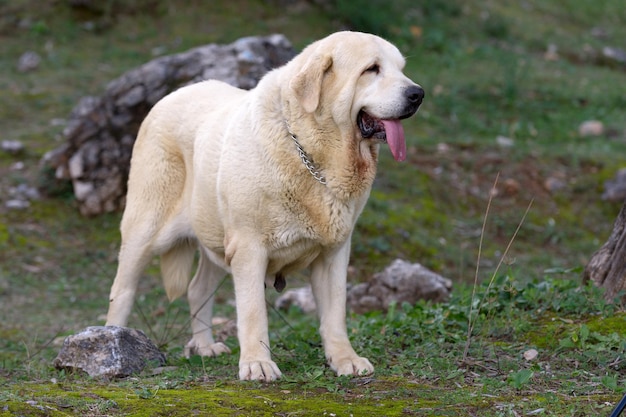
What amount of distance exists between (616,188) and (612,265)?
512 centimetres

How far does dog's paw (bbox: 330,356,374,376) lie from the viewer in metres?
4.51

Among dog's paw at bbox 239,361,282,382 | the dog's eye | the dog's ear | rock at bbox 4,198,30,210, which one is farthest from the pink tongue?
rock at bbox 4,198,30,210

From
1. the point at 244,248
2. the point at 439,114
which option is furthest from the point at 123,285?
the point at 439,114

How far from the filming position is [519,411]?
374 cm

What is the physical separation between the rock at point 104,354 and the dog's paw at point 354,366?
1071 mm

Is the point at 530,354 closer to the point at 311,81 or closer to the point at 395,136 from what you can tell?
the point at 395,136

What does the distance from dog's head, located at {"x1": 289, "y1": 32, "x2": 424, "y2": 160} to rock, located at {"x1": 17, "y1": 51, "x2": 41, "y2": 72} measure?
9.29 m

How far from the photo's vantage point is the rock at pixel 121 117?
30.1ft

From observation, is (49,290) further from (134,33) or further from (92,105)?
(134,33)

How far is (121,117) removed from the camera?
30.4 ft

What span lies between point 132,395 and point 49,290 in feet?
14.1

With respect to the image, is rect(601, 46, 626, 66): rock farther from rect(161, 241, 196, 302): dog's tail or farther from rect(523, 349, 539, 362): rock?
rect(523, 349, 539, 362): rock

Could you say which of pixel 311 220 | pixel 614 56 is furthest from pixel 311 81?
pixel 614 56

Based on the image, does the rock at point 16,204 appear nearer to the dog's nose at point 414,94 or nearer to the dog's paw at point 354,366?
the dog's paw at point 354,366
